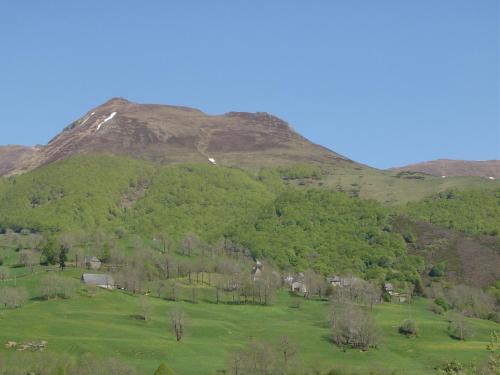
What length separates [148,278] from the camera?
553 feet

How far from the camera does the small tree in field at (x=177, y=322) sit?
115m

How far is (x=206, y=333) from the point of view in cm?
12012

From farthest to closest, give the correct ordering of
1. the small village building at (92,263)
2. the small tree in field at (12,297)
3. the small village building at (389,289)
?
the small village building at (389,289) → the small village building at (92,263) → the small tree in field at (12,297)

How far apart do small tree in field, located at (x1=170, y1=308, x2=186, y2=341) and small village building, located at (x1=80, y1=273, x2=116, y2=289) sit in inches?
1382

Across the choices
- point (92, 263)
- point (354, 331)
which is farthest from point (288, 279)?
point (354, 331)

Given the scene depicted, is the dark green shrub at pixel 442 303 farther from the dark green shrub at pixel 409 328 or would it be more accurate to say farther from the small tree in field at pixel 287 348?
the small tree in field at pixel 287 348

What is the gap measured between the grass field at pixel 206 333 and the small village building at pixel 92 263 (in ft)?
65.4

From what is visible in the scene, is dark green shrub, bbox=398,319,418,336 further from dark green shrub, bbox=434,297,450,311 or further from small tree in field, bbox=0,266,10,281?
small tree in field, bbox=0,266,10,281

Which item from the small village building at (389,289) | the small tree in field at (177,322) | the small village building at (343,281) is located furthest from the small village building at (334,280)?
the small tree in field at (177,322)

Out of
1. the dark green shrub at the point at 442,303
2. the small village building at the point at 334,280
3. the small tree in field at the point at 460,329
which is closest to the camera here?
the small tree in field at the point at 460,329

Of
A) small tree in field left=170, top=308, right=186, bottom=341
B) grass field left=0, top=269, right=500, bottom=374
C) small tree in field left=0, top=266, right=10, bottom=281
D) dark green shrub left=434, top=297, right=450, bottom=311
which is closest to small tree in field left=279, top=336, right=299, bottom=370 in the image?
grass field left=0, top=269, right=500, bottom=374

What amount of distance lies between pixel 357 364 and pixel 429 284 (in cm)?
9804

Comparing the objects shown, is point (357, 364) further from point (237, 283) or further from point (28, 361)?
point (237, 283)

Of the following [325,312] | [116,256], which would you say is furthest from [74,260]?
[325,312]
